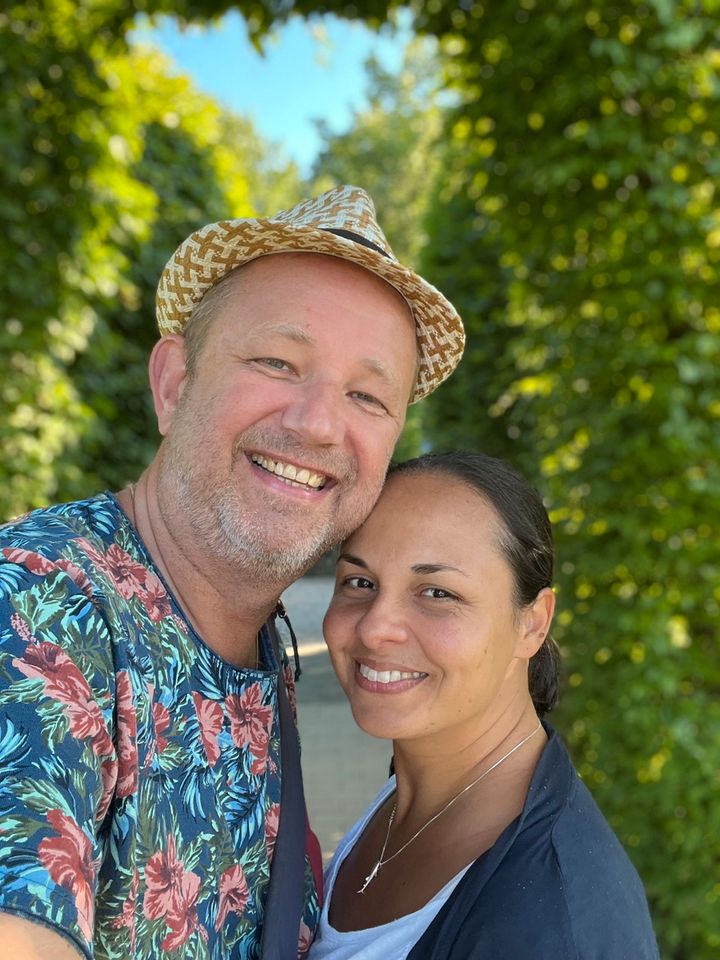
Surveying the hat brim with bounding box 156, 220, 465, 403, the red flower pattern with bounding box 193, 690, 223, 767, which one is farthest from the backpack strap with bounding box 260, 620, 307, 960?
the hat brim with bounding box 156, 220, 465, 403

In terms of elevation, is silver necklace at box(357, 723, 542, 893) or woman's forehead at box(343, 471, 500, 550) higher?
woman's forehead at box(343, 471, 500, 550)

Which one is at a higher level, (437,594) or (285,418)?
(285,418)

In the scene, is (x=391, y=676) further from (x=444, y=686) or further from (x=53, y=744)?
(x=53, y=744)

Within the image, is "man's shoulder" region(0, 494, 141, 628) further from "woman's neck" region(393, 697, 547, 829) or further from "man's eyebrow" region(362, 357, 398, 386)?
"woman's neck" region(393, 697, 547, 829)

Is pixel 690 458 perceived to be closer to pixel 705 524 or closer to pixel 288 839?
pixel 705 524

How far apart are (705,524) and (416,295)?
2.03m

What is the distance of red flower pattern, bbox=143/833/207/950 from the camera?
1320mm

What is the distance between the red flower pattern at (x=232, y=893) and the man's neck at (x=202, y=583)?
13.4 inches

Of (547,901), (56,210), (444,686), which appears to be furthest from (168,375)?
(56,210)

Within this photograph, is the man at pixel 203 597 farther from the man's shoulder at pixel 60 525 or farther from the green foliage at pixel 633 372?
the green foliage at pixel 633 372

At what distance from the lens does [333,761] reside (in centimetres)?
560

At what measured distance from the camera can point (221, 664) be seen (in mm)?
1597

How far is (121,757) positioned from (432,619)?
0.70m

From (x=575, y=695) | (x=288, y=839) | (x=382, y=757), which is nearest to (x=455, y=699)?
(x=288, y=839)
